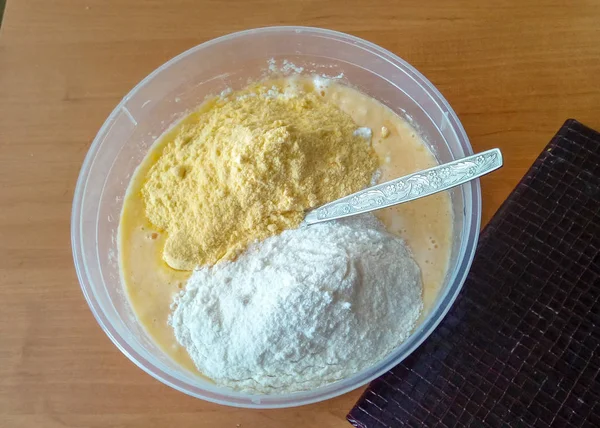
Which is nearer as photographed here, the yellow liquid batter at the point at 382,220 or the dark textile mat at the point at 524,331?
the dark textile mat at the point at 524,331

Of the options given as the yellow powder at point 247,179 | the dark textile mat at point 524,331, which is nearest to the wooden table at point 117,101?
the dark textile mat at point 524,331

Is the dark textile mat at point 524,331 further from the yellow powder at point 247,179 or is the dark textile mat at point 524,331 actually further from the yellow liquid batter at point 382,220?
the yellow powder at point 247,179

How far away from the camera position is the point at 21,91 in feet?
3.40

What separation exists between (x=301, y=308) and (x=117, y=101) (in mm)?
561

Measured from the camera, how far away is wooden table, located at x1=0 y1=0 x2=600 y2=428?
880mm

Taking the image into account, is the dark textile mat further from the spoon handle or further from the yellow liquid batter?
the spoon handle

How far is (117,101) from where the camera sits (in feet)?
3.40

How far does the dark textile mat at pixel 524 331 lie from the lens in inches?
31.6

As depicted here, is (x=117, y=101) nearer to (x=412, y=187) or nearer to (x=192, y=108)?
(x=192, y=108)

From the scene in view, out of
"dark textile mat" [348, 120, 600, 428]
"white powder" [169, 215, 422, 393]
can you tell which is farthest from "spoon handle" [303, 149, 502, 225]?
"dark textile mat" [348, 120, 600, 428]

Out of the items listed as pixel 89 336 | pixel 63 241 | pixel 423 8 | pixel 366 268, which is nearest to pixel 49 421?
pixel 89 336

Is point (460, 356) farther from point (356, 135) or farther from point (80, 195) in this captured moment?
point (80, 195)

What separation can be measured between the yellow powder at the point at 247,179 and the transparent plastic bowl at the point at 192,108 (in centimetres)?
9

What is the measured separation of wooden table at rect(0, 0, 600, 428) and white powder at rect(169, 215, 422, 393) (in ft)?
0.28
